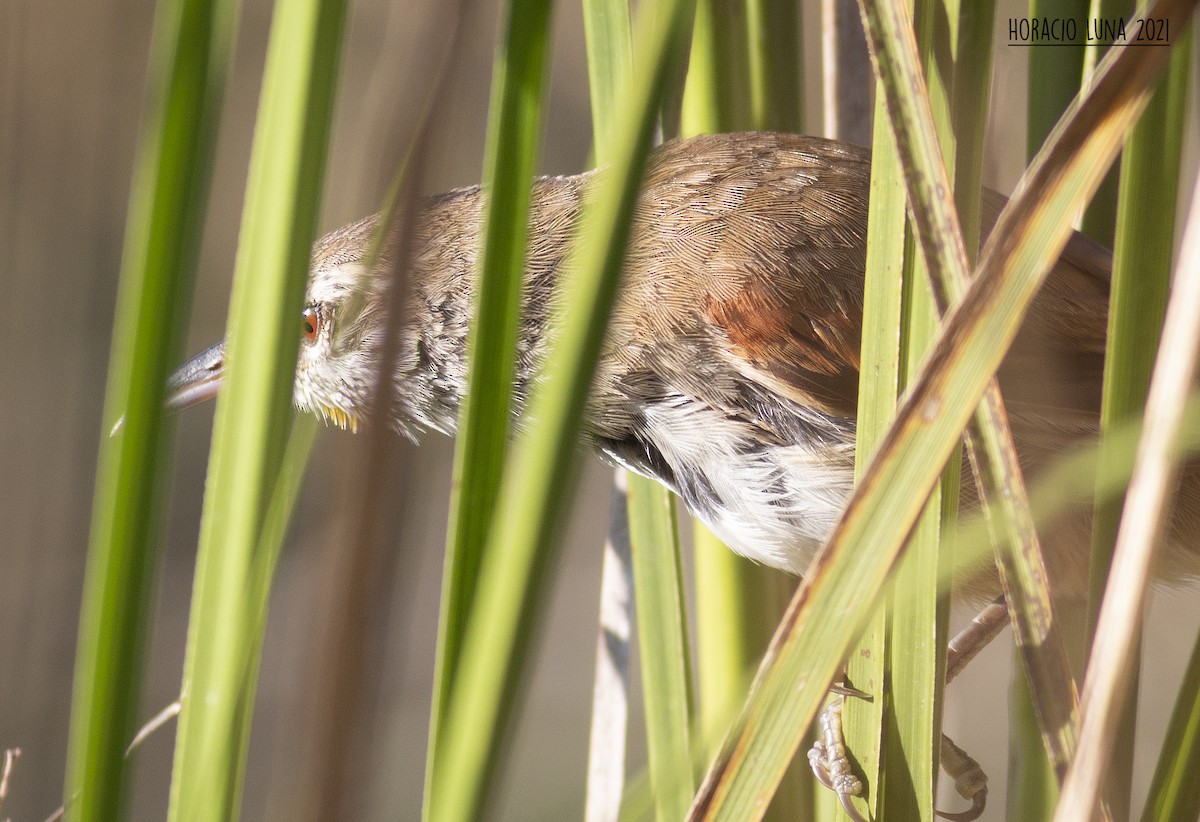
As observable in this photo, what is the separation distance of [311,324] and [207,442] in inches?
118

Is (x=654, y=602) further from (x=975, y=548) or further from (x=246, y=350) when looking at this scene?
(x=246, y=350)

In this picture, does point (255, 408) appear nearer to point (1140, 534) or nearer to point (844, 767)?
point (1140, 534)

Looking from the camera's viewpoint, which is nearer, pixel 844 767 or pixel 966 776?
pixel 844 767

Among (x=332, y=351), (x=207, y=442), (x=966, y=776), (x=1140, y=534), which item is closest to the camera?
(x=1140, y=534)

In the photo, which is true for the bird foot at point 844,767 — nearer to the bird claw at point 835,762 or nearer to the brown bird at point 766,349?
the bird claw at point 835,762

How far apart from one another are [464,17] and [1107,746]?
537mm

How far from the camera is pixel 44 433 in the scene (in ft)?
8.26

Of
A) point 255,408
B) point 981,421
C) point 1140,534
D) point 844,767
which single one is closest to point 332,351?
point 255,408

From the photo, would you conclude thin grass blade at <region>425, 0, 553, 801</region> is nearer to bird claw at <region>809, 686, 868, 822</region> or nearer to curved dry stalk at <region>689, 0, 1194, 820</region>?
curved dry stalk at <region>689, 0, 1194, 820</region>

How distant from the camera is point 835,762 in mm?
1081

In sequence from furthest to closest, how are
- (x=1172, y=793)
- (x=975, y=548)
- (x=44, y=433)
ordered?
(x=44, y=433), (x=1172, y=793), (x=975, y=548)

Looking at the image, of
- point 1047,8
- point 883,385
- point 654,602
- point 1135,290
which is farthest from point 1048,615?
point 1047,8

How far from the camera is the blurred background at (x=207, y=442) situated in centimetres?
58

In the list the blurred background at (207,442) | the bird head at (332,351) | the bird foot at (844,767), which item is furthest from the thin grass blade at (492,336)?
the bird head at (332,351)
